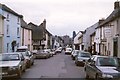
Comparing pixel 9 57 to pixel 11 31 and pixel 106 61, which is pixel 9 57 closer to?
pixel 106 61

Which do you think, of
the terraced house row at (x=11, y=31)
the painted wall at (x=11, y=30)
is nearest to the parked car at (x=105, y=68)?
the terraced house row at (x=11, y=31)

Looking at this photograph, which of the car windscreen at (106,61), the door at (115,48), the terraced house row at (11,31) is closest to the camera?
the car windscreen at (106,61)

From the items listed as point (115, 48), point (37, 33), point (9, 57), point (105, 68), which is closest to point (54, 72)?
point (9, 57)

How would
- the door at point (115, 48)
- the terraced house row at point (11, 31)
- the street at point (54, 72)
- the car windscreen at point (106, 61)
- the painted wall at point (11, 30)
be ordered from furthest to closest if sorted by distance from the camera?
the painted wall at point (11, 30) < the terraced house row at point (11, 31) < the door at point (115, 48) < the street at point (54, 72) < the car windscreen at point (106, 61)

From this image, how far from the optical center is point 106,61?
632 inches

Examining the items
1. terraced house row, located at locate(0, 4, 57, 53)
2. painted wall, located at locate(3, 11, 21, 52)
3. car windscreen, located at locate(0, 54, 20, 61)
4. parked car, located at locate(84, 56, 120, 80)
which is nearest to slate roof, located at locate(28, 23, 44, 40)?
terraced house row, located at locate(0, 4, 57, 53)

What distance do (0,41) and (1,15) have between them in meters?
3.68

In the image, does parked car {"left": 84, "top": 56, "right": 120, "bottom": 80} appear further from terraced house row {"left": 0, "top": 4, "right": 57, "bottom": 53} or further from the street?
terraced house row {"left": 0, "top": 4, "right": 57, "bottom": 53}

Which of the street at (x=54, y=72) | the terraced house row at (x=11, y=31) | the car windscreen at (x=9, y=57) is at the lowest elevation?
the street at (x=54, y=72)

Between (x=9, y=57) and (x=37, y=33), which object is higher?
(x=37, y=33)

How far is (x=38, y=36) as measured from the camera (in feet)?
287

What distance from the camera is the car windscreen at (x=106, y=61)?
15.8 meters

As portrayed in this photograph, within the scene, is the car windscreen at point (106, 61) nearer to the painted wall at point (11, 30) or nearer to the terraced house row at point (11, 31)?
the terraced house row at point (11, 31)

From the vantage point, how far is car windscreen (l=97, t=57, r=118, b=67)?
15.8m
